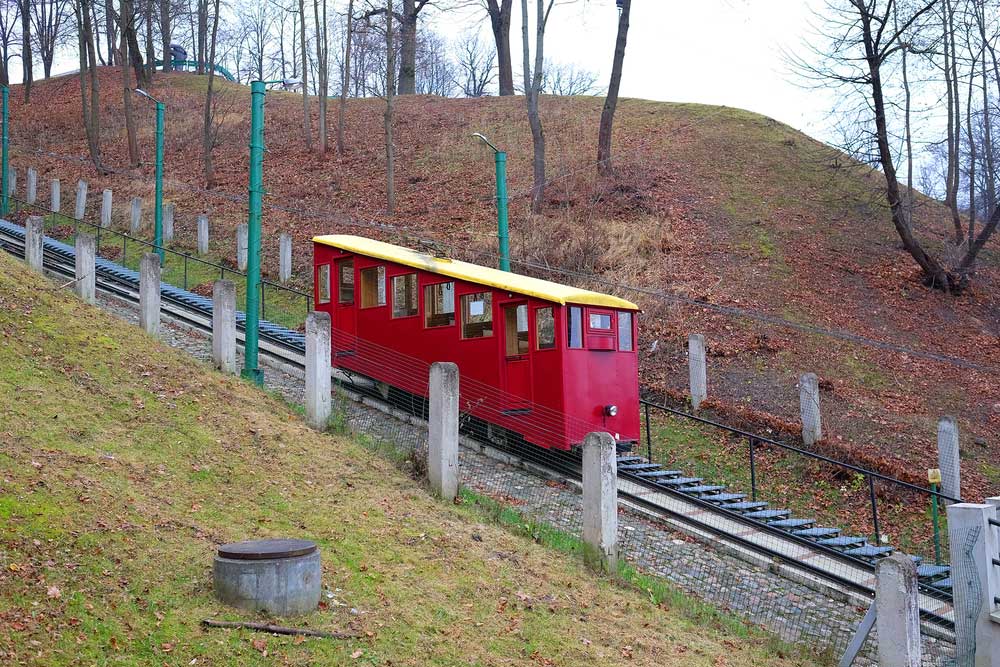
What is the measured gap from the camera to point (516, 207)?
32.8 meters

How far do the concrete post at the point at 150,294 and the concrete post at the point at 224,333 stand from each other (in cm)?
129

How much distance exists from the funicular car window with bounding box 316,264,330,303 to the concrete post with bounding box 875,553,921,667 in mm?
12724

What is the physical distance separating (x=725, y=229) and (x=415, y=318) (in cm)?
1469

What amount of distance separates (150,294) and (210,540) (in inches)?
342

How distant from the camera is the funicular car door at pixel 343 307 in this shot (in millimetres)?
18781

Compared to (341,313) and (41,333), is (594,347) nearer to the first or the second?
(341,313)

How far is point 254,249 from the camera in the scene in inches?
623

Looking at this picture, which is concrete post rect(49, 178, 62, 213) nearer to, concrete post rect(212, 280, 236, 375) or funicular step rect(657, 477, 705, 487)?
concrete post rect(212, 280, 236, 375)

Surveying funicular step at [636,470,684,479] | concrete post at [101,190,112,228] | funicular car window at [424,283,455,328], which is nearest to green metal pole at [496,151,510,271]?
funicular car window at [424,283,455,328]

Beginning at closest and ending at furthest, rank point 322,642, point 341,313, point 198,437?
point 322,642 → point 198,437 → point 341,313

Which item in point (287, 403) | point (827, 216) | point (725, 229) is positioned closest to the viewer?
point (287, 403)

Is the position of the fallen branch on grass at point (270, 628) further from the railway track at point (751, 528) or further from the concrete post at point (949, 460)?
the concrete post at point (949, 460)

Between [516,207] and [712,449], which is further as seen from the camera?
[516,207]

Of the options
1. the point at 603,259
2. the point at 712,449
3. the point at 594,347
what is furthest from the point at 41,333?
the point at 603,259
